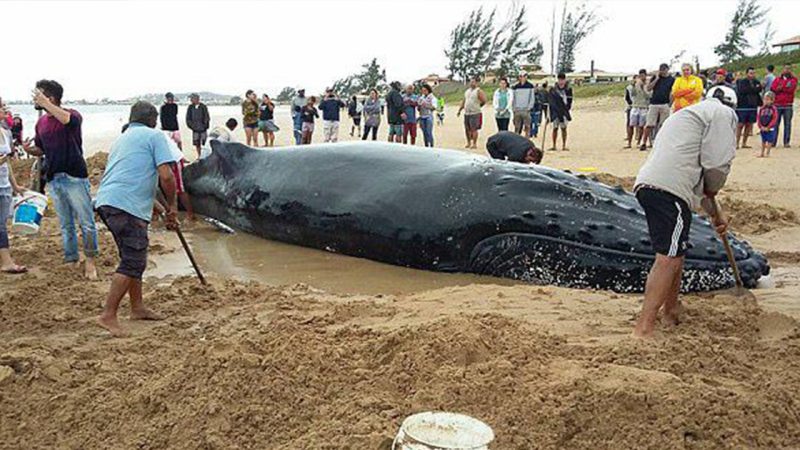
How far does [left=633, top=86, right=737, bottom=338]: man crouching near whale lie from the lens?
4.78 metres

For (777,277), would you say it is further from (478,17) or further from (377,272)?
(478,17)

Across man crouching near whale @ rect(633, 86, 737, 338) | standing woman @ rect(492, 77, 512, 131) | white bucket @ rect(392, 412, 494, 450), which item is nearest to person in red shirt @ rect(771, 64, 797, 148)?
standing woman @ rect(492, 77, 512, 131)

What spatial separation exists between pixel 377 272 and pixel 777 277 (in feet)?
12.0

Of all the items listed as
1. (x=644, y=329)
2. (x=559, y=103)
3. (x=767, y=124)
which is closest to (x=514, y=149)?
(x=644, y=329)

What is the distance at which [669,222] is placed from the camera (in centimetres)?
482

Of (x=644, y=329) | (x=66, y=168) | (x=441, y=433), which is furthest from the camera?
(x=66, y=168)

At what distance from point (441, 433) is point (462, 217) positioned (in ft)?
14.0

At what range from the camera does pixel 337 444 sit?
332 centimetres

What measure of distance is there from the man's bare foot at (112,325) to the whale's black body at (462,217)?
9.50 ft

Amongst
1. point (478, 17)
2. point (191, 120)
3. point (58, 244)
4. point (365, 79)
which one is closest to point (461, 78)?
point (478, 17)

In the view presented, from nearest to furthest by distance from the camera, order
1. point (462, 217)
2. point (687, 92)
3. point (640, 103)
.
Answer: point (687, 92) < point (462, 217) < point (640, 103)

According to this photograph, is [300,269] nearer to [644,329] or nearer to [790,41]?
[644,329]

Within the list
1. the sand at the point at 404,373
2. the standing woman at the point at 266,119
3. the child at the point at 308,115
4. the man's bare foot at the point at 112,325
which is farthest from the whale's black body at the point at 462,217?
the standing woman at the point at 266,119

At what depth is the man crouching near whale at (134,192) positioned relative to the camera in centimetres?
563
